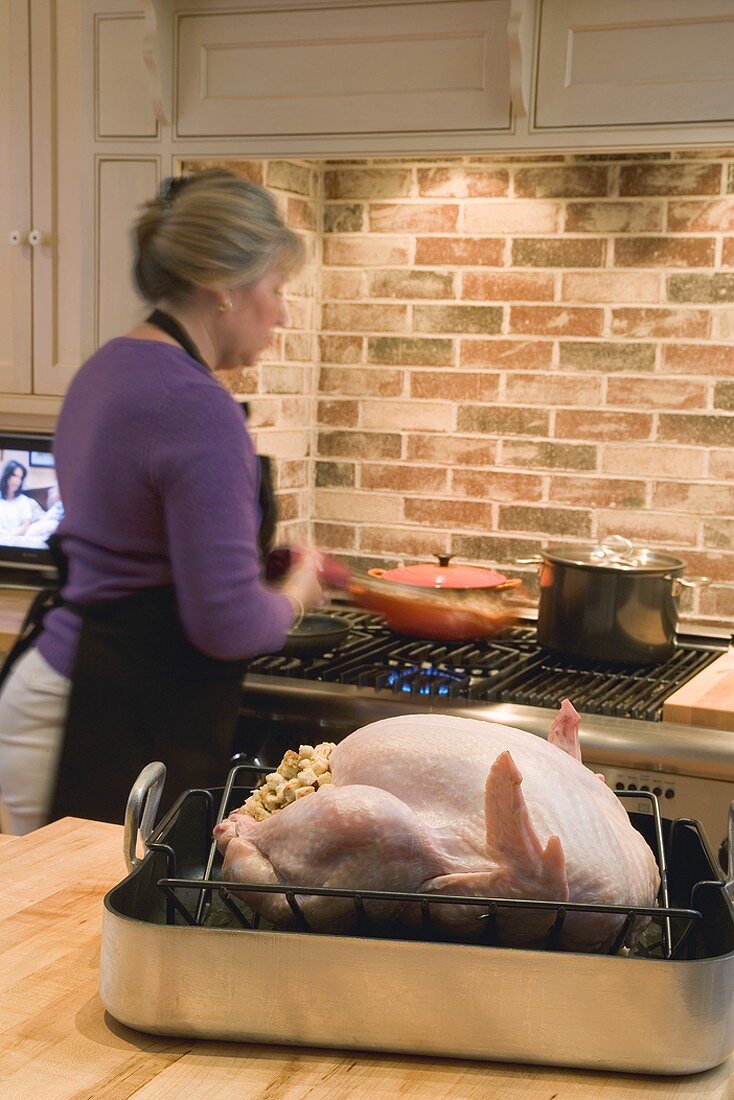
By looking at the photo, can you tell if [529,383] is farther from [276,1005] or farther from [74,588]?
[276,1005]

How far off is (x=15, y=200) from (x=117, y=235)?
0.31 meters

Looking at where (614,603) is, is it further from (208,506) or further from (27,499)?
(27,499)

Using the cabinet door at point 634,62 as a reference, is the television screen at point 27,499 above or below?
below

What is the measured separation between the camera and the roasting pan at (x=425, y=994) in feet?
2.30

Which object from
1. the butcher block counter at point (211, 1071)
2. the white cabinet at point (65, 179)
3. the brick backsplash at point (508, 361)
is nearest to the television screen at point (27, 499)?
the white cabinet at point (65, 179)

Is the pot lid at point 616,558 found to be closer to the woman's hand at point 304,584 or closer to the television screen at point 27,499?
the woman's hand at point 304,584

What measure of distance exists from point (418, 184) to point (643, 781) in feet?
4.88

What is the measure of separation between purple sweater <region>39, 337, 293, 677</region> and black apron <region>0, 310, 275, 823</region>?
0.14 feet

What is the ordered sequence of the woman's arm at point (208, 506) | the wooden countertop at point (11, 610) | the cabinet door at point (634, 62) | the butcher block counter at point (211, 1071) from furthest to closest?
the wooden countertop at point (11, 610) → the cabinet door at point (634, 62) → the woman's arm at point (208, 506) → the butcher block counter at point (211, 1071)

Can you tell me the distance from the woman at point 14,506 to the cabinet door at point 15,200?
0.20 meters

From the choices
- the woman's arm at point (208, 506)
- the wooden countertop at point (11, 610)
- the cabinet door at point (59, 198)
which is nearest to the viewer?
the woman's arm at point (208, 506)

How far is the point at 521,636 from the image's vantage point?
2512 mm

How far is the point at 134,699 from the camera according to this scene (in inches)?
71.9

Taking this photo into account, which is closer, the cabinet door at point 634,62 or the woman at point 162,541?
the woman at point 162,541
